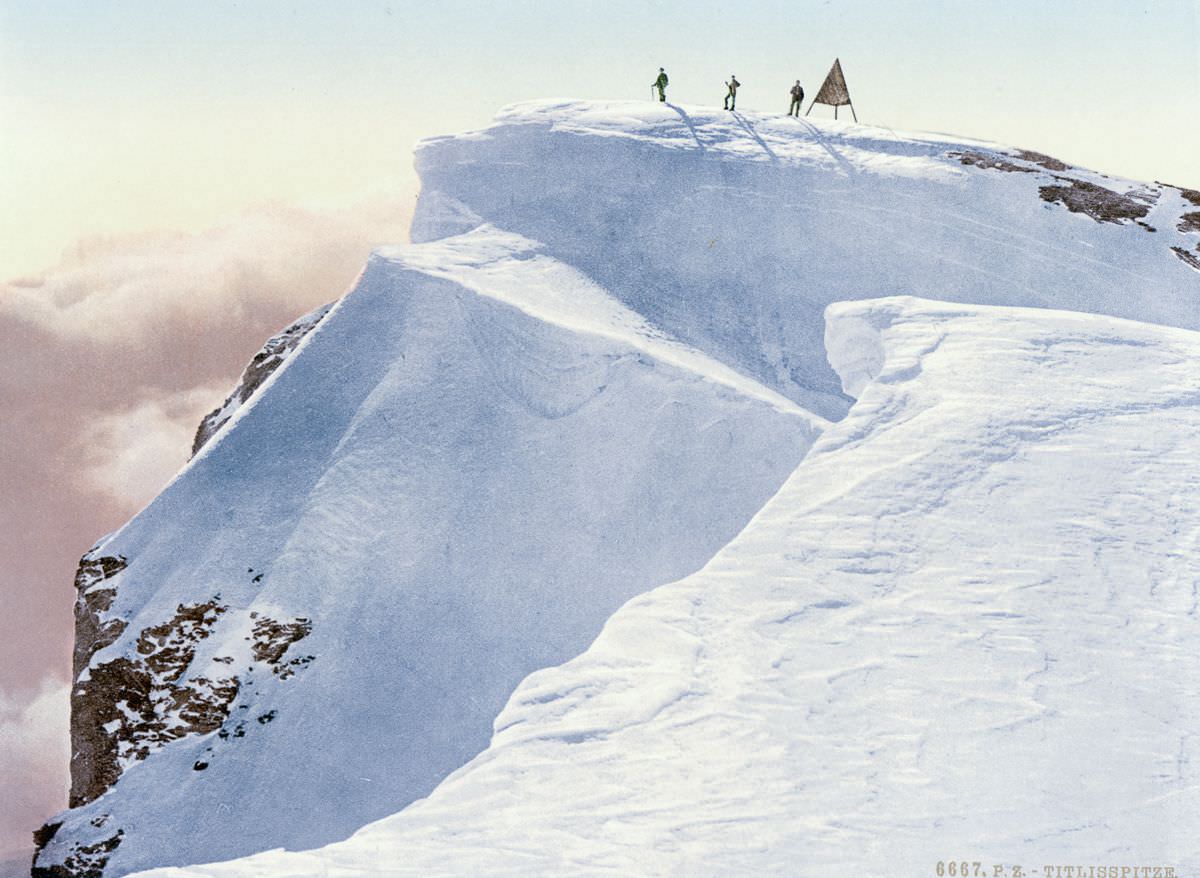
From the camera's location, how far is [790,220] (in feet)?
83.1

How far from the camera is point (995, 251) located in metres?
24.7

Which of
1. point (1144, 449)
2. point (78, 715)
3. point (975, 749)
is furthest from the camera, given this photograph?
point (78, 715)

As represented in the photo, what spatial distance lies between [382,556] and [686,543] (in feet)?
17.9

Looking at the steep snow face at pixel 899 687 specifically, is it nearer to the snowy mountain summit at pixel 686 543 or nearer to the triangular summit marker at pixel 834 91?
the snowy mountain summit at pixel 686 543

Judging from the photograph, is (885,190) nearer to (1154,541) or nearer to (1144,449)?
(1144,449)

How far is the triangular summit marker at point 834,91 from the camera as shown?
3138 centimetres

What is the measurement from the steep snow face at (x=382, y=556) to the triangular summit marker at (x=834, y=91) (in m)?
13.6

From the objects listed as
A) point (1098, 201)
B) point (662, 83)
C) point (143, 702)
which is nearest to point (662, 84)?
point (662, 83)

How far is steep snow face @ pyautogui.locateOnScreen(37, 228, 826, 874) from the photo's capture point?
16.5 m

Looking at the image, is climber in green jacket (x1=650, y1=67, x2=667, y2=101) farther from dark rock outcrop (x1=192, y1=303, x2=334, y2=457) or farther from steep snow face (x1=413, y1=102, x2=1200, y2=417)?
dark rock outcrop (x1=192, y1=303, x2=334, y2=457)

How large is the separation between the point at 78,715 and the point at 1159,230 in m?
26.4

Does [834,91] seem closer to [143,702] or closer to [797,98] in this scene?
[797,98]

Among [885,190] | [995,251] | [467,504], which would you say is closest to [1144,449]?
[467,504]

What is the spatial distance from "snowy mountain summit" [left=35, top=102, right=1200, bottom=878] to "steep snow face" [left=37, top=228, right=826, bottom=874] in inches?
2.6
